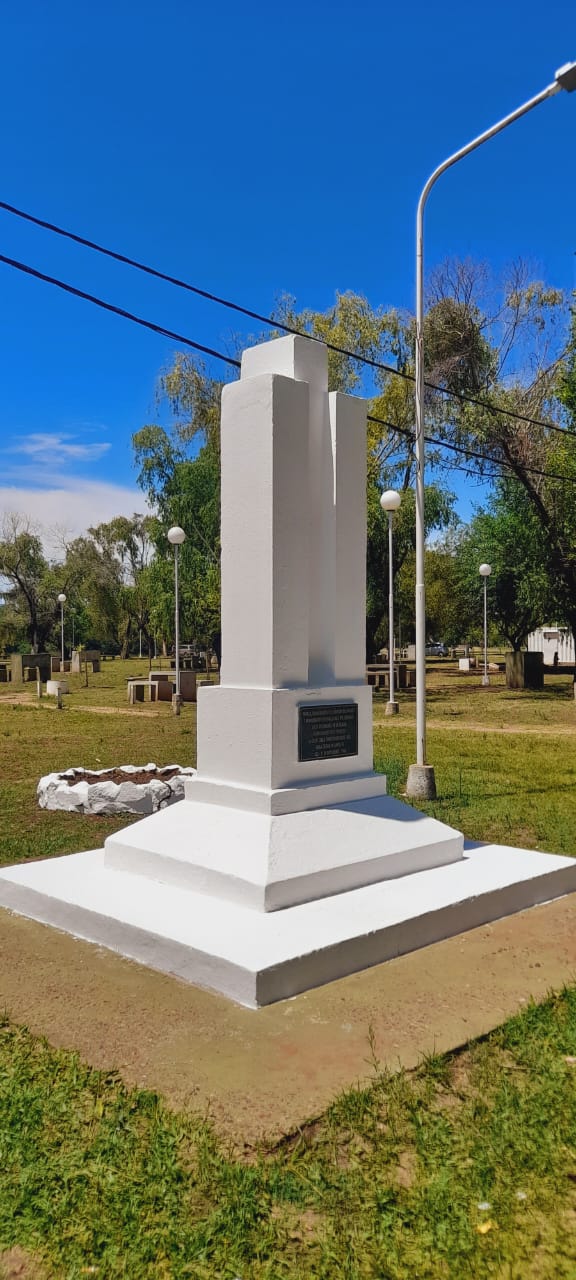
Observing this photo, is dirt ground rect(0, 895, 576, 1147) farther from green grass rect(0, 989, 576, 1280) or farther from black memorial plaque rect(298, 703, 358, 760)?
black memorial plaque rect(298, 703, 358, 760)

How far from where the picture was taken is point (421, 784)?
9164mm

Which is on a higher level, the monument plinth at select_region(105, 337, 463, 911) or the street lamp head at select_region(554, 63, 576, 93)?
the street lamp head at select_region(554, 63, 576, 93)

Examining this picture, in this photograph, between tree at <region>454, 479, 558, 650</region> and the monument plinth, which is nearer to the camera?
the monument plinth

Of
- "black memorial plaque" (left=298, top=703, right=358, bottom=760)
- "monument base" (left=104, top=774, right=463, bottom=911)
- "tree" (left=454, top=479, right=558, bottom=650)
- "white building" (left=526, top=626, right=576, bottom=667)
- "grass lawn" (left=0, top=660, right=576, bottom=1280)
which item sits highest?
"tree" (left=454, top=479, right=558, bottom=650)

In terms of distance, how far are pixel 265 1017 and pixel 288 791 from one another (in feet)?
4.77

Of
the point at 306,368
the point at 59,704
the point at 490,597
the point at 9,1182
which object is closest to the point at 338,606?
the point at 306,368

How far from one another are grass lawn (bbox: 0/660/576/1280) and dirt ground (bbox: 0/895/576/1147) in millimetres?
116

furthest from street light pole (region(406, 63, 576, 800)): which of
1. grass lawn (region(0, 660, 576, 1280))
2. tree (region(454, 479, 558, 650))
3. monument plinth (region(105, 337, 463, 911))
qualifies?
tree (region(454, 479, 558, 650))

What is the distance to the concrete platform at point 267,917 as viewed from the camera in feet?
13.0

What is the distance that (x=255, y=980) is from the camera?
3750 mm

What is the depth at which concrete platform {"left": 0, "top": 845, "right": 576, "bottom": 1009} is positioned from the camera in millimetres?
3951

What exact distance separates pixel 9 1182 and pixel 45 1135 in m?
0.25

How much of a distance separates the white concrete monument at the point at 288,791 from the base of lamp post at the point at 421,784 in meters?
3.30

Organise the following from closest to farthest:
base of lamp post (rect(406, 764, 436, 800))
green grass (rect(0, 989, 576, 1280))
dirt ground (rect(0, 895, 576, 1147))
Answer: green grass (rect(0, 989, 576, 1280))
dirt ground (rect(0, 895, 576, 1147))
base of lamp post (rect(406, 764, 436, 800))
